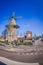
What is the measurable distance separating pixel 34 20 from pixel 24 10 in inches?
12.5

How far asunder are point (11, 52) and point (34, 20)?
0.86 metres

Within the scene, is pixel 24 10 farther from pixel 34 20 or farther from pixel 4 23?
pixel 4 23

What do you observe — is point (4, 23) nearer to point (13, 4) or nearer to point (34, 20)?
point (13, 4)

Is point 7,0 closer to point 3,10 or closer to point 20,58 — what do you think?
point 3,10

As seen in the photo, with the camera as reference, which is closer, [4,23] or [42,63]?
[42,63]

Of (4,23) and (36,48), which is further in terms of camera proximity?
(4,23)

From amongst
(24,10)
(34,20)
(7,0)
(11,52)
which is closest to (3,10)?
(7,0)

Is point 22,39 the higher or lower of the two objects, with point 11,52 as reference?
higher

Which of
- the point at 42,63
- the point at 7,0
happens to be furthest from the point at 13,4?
the point at 42,63

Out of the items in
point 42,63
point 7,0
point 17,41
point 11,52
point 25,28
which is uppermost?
point 7,0

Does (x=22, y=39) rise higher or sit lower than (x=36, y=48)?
higher

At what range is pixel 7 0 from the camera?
2.96 meters

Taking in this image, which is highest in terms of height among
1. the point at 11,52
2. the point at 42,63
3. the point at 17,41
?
the point at 17,41

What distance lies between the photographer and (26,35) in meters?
2.86
